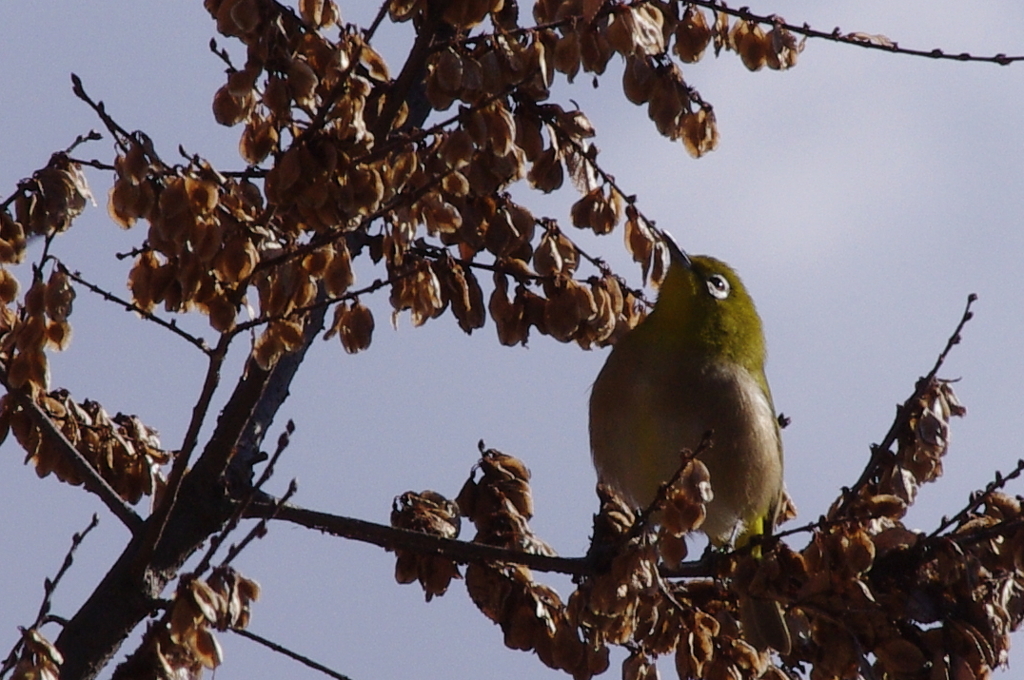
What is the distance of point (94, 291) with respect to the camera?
3172 millimetres

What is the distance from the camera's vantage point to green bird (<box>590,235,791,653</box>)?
16.3 feet

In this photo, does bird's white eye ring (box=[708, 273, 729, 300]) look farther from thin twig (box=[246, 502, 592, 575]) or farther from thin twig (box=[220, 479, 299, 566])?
thin twig (box=[220, 479, 299, 566])

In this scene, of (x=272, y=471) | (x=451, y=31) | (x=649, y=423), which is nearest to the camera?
(x=272, y=471)

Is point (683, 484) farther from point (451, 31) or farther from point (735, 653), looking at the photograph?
point (451, 31)

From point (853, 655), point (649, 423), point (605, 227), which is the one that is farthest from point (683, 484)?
point (649, 423)

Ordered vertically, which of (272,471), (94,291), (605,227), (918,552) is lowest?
(272,471)

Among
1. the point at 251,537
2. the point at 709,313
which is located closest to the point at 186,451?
the point at 251,537

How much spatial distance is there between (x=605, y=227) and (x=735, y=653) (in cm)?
115

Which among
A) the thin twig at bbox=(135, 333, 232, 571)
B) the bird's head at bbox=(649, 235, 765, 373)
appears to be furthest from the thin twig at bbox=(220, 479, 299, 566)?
the bird's head at bbox=(649, 235, 765, 373)

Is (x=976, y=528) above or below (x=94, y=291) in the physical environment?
above

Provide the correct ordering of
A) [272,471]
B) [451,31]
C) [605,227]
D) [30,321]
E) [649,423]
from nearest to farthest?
1. [272,471]
2. [30,321]
3. [451,31]
4. [605,227]
5. [649,423]

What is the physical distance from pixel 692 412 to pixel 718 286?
34.4 inches

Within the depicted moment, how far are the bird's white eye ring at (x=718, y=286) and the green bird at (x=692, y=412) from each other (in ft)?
0.07

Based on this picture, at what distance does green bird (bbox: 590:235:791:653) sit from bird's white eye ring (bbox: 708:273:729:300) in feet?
0.07
